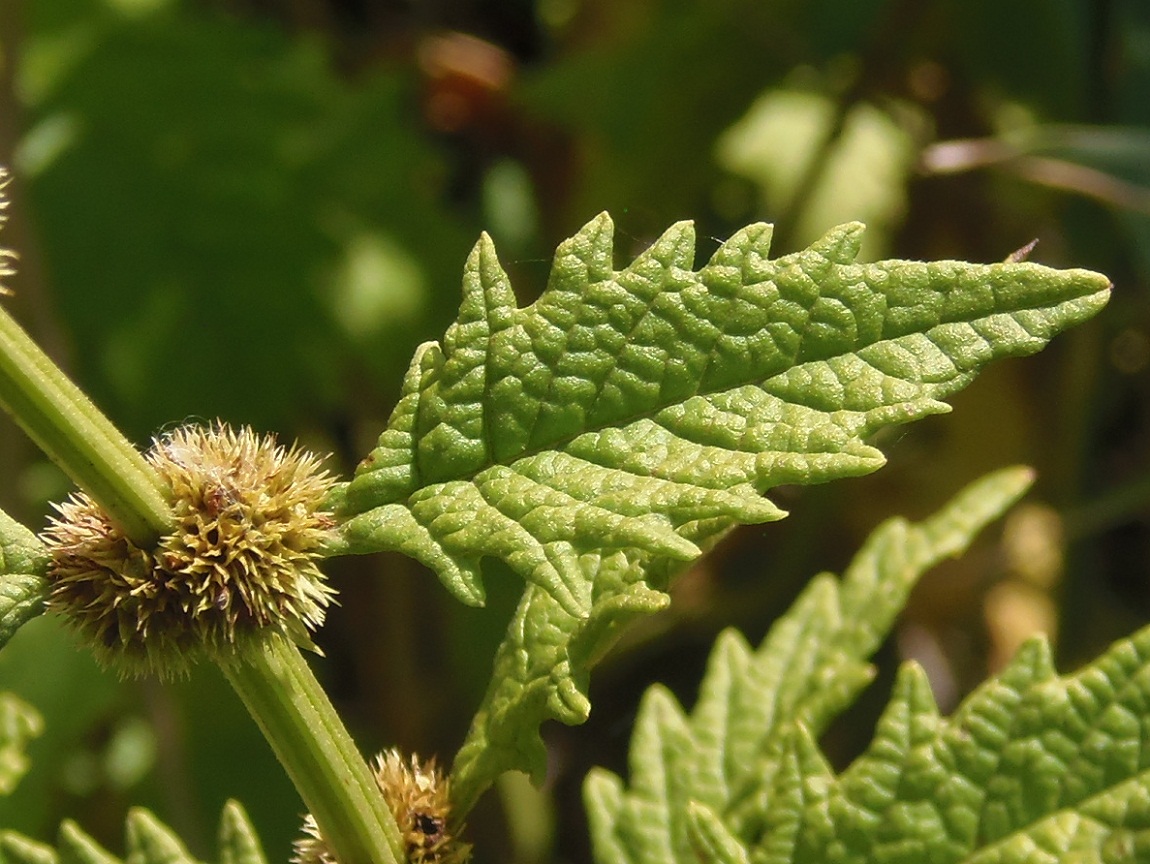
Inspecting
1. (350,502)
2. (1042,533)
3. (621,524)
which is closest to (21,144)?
(350,502)

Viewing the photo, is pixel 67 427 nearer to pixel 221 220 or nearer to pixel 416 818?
pixel 416 818

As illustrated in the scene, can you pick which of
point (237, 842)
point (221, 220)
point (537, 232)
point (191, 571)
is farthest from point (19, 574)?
point (537, 232)

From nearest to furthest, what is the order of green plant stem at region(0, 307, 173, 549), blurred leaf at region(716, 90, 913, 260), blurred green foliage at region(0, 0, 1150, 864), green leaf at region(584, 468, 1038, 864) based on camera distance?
green plant stem at region(0, 307, 173, 549), green leaf at region(584, 468, 1038, 864), blurred green foliage at region(0, 0, 1150, 864), blurred leaf at region(716, 90, 913, 260)

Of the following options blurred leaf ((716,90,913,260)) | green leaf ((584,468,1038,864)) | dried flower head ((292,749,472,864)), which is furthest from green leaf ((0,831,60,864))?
blurred leaf ((716,90,913,260))

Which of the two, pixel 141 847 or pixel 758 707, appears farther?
pixel 758 707

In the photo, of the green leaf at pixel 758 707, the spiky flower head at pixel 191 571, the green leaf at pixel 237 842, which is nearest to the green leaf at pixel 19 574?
the spiky flower head at pixel 191 571

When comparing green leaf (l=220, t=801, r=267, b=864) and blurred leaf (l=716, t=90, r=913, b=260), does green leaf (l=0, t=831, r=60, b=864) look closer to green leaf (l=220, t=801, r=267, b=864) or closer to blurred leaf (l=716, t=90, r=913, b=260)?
green leaf (l=220, t=801, r=267, b=864)

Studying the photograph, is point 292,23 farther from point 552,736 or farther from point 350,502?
point 350,502
